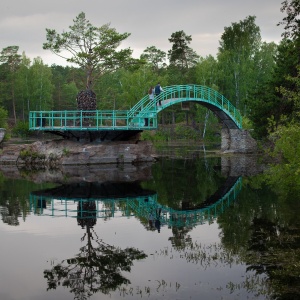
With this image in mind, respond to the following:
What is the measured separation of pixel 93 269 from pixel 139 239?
2639mm

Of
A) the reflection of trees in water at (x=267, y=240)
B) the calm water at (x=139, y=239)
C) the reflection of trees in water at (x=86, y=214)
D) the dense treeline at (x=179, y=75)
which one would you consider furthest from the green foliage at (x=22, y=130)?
the reflection of trees in water at (x=267, y=240)

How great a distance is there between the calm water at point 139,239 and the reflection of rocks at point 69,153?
8.69 meters

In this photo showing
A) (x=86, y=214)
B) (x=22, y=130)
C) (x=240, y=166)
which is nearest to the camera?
(x=86, y=214)

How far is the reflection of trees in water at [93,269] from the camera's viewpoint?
898 cm

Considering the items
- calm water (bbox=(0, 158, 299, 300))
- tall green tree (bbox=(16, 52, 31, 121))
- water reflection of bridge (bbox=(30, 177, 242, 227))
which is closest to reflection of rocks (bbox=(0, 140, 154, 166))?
calm water (bbox=(0, 158, 299, 300))

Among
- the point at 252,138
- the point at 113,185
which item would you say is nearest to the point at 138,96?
the point at 252,138

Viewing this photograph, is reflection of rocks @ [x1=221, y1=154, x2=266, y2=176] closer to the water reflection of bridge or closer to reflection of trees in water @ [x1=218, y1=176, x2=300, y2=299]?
the water reflection of bridge

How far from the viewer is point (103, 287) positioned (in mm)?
8914

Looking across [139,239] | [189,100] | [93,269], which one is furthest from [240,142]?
[93,269]

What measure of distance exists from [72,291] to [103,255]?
7.18 feet

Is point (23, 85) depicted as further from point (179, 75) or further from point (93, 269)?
point (93, 269)

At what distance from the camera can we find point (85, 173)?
26.9 m

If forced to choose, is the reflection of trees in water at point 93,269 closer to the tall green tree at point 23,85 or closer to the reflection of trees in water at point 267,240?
the reflection of trees in water at point 267,240

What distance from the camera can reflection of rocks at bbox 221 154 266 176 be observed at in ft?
89.2
